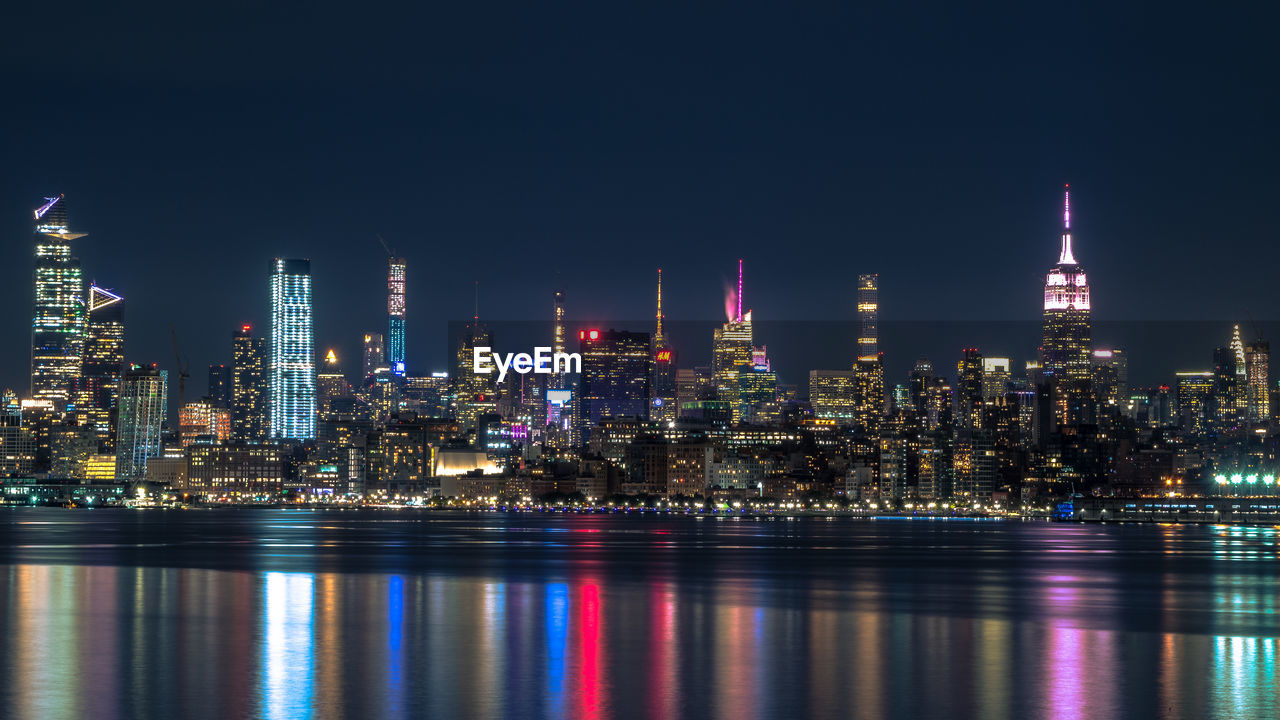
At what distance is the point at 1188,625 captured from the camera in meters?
46.7

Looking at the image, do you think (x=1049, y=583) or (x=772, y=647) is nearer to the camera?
(x=772, y=647)

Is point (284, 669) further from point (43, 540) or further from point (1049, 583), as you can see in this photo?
point (43, 540)

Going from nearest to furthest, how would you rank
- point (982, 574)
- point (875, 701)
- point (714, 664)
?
point (875, 701)
point (714, 664)
point (982, 574)

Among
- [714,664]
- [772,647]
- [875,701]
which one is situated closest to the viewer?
[875,701]

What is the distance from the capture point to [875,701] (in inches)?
1173

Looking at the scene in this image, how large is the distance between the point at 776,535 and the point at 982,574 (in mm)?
55425

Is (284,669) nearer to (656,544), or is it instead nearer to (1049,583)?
(1049,583)

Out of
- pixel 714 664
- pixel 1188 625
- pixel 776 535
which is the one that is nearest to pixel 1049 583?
pixel 1188 625

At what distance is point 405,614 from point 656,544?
5714cm

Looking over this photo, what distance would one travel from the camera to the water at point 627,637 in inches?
1171

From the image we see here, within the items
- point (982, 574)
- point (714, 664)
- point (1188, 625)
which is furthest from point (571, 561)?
point (714, 664)

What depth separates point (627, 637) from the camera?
133 ft

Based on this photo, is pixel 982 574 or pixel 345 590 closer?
pixel 345 590

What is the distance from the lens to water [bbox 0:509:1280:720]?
97.6 ft
